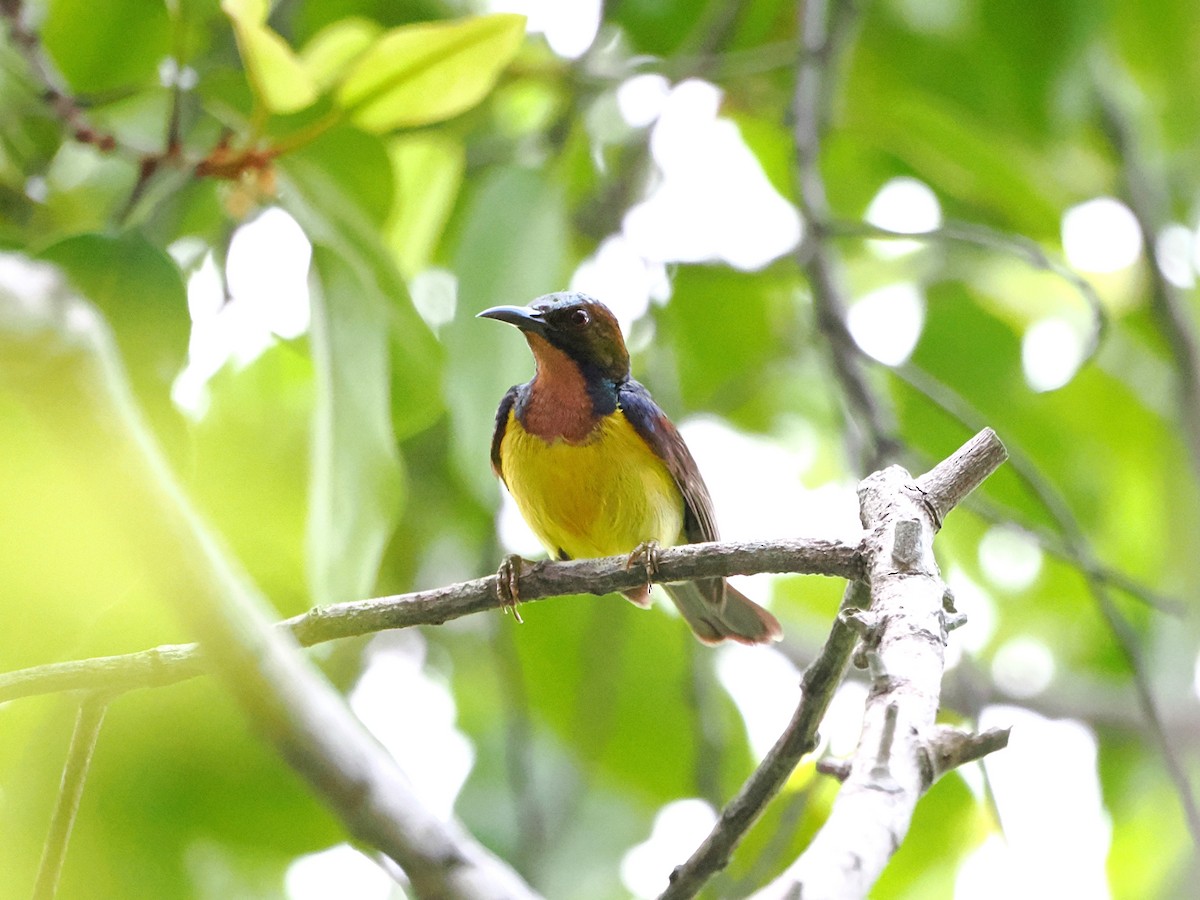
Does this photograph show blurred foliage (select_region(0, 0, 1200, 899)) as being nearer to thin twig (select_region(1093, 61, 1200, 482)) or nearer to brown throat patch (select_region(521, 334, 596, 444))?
thin twig (select_region(1093, 61, 1200, 482))

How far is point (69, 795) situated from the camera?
5.21 feet

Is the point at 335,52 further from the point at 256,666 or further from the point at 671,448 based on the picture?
the point at 256,666

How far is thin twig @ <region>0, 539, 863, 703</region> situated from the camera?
5.31 feet

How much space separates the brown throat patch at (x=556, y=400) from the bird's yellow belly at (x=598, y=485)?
0.03 m

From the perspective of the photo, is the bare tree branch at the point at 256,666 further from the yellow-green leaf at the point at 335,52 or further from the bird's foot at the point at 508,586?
the yellow-green leaf at the point at 335,52

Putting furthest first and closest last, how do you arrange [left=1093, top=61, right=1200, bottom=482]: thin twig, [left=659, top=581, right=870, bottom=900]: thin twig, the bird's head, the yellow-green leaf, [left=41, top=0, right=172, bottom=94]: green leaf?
[left=1093, top=61, right=1200, bottom=482]: thin twig < the bird's head < [left=41, top=0, right=172, bottom=94]: green leaf < the yellow-green leaf < [left=659, top=581, right=870, bottom=900]: thin twig

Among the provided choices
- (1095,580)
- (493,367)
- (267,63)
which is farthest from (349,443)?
(1095,580)

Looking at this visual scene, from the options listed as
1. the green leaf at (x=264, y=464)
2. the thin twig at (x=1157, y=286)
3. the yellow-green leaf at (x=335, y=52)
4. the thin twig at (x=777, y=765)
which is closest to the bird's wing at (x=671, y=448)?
the green leaf at (x=264, y=464)

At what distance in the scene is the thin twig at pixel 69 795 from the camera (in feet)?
4.90

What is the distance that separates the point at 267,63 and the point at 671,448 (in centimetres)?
147

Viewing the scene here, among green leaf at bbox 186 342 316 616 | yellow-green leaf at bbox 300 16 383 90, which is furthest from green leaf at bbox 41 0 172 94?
green leaf at bbox 186 342 316 616

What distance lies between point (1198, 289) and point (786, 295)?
1.58 m

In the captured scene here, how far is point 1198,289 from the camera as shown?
Result: 499 centimetres

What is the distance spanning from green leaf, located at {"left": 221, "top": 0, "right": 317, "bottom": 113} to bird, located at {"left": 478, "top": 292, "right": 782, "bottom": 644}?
93 centimetres
